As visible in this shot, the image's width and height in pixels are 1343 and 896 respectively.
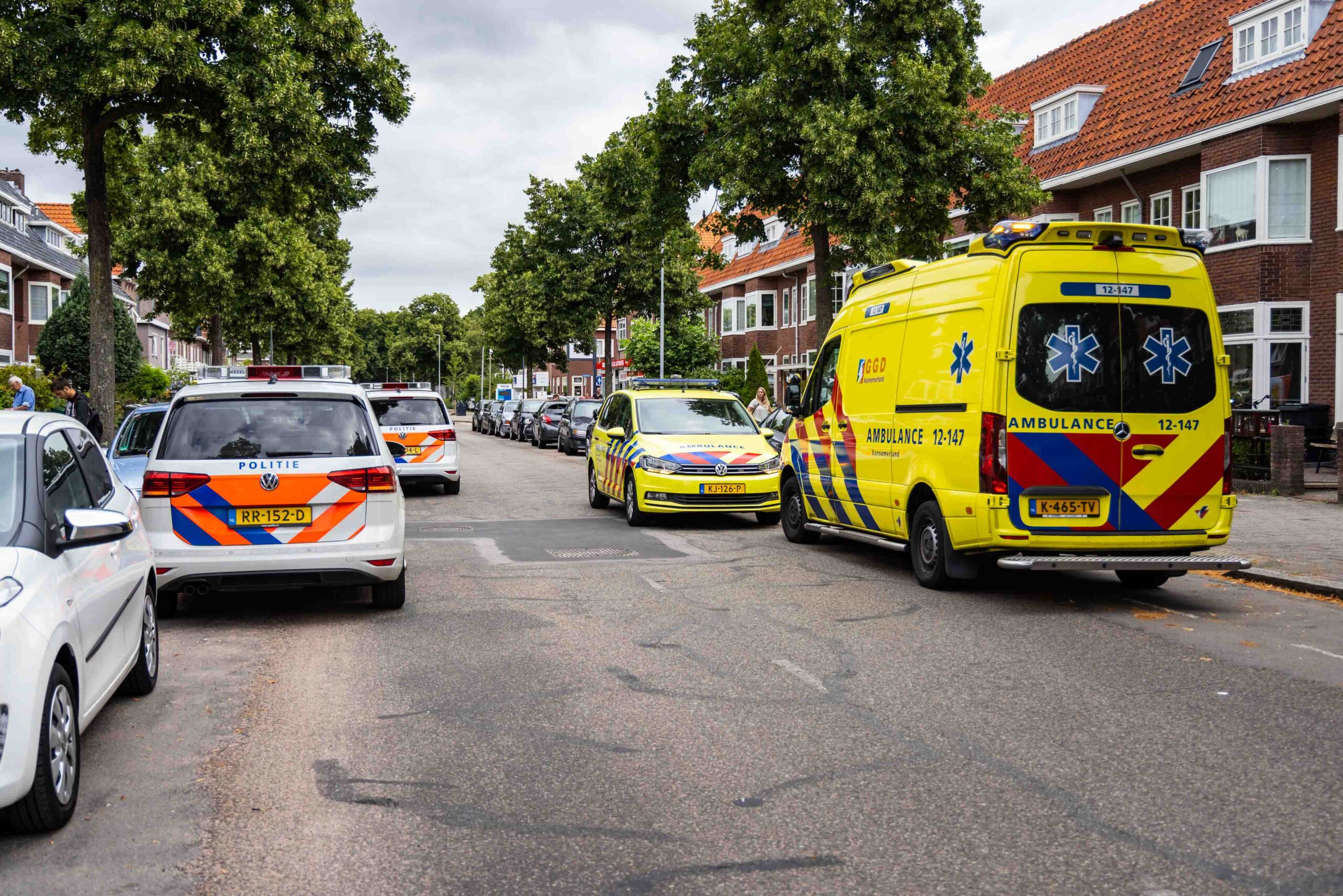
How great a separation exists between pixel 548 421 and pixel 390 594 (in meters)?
30.1

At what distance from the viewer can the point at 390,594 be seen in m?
8.88

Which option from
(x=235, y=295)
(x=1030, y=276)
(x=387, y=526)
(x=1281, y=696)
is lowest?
(x=1281, y=696)

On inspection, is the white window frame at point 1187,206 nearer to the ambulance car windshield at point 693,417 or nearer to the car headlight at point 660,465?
the ambulance car windshield at point 693,417

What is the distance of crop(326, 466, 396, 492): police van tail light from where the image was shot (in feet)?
27.7

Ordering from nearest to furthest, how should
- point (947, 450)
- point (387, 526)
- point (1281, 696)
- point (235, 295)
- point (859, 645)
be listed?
point (1281, 696) < point (859, 645) < point (387, 526) < point (947, 450) < point (235, 295)

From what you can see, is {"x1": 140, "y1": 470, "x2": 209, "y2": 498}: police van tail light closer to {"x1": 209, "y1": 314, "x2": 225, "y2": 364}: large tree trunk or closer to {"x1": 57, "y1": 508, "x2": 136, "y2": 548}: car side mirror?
{"x1": 57, "y1": 508, "x2": 136, "y2": 548}: car side mirror

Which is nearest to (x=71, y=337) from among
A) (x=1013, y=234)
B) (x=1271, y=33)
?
(x=1271, y=33)

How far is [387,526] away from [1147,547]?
5437 mm

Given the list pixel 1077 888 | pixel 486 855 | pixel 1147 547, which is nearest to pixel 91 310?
pixel 1147 547

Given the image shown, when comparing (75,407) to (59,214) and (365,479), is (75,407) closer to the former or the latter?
(365,479)

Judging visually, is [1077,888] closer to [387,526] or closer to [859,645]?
A: [859,645]

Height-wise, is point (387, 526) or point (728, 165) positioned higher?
point (728, 165)

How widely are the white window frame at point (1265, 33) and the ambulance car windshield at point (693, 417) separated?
15.4m

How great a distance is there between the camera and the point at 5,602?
4.10 meters
